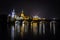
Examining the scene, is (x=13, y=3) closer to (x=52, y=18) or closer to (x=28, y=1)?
(x=28, y=1)

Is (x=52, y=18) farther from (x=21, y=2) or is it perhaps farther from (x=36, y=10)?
(x=21, y=2)

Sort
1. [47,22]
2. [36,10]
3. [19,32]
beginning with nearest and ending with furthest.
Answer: [19,32] → [47,22] → [36,10]

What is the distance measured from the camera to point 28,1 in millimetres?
2816

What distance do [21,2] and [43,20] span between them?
0.52 meters

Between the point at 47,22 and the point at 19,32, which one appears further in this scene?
the point at 47,22

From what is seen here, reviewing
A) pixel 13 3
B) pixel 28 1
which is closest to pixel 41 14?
pixel 28 1

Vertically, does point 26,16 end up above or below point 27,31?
above

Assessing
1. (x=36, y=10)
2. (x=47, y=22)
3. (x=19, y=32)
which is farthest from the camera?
(x=36, y=10)

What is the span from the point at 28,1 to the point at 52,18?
21.4 inches

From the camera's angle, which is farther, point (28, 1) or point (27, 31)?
point (28, 1)

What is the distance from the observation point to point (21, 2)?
110 inches

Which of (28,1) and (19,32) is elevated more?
(28,1)

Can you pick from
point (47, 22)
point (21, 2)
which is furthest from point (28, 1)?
point (47, 22)

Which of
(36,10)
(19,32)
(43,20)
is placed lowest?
(19,32)
